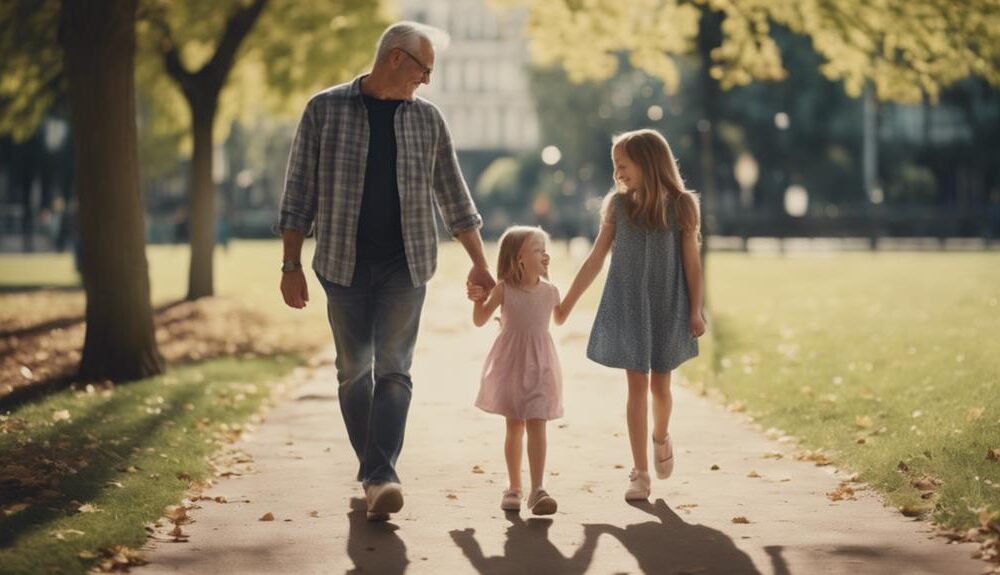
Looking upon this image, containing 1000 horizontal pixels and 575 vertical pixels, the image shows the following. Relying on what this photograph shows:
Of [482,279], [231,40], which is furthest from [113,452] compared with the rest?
[231,40]

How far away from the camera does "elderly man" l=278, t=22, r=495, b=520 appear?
6184 millimetres

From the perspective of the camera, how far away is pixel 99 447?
334 inches

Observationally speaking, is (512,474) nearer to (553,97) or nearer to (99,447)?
(99,447)

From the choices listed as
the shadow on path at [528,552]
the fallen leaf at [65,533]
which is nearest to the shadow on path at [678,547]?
the shadow on path at [528,552]

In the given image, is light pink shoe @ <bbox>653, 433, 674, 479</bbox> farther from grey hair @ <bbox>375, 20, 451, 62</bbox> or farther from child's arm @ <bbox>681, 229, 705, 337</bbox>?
grey hair @ <bbox>375, 20, 451, 62</bbox>

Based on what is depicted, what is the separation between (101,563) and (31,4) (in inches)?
665

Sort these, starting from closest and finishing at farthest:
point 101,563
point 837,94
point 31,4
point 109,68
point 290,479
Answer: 1. point 101,563
2. point 290,479
3. point 109,68
4. point 31,4
5. point 837,94

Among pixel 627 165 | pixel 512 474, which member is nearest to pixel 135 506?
pixel 512 474

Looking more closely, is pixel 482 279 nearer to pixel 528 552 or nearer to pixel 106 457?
pixel 528 552

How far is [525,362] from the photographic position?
649 centimetres

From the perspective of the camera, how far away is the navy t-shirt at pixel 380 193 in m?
6.23

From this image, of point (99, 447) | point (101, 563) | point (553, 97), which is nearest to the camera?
point (101, 563)

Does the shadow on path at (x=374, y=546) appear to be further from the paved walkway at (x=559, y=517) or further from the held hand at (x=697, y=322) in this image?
the held hand at (x=697, y=322)

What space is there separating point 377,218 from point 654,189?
4.39ft
